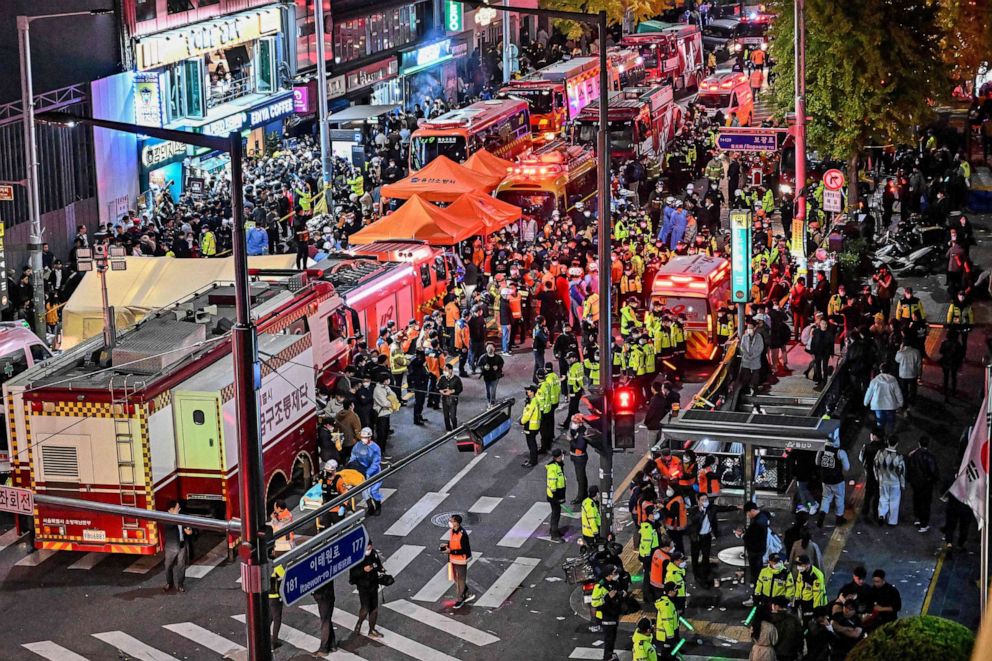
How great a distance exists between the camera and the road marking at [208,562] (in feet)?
76.2

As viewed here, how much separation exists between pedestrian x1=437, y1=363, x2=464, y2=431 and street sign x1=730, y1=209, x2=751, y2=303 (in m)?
5.42

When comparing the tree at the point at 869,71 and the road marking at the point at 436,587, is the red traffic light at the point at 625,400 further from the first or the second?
the tree at the point at 869,71

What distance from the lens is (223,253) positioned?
4059cm

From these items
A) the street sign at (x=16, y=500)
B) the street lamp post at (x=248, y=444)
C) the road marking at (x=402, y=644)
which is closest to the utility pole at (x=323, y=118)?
the road marking at (x=402, y=644)

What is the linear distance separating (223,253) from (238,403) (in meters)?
27.1

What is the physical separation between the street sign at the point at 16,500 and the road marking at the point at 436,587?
20.6 ft

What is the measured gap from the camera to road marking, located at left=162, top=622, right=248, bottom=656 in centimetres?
2055

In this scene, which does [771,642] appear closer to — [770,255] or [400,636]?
[400,636]

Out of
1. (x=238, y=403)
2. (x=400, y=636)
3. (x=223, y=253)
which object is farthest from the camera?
(x=223, y=253)

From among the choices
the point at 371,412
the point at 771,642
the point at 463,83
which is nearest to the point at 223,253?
the point at 371,412

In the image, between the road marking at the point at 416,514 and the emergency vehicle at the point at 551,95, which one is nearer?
the road marking at the point at 416,514

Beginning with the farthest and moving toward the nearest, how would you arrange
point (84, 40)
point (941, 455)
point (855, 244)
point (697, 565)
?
point (84, 40)
point (855, 244)
point (941, 455)
point (697, 565)

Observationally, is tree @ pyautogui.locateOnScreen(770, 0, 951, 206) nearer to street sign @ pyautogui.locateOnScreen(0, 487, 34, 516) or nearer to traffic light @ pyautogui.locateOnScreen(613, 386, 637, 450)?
traffic light @ pyautogui.locateOnScreen(613, 386, 637, 450)

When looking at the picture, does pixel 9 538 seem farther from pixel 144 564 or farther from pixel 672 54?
pixel 672 54
